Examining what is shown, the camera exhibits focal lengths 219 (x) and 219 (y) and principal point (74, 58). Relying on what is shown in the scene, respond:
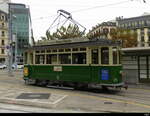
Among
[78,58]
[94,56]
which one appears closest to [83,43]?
[78,58]

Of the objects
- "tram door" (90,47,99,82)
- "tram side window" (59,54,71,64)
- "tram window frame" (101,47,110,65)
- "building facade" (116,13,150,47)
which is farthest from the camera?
"building facade" (116,13,150,47)

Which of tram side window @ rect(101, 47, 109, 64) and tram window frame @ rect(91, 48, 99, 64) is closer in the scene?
tram side window @ rect(101, 47, 109, 64)

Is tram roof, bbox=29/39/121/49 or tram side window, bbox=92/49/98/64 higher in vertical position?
tram roof, bbox=29/39/121/49

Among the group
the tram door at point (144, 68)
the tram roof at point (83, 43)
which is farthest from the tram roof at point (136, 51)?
the tram roof at point (83, 43)

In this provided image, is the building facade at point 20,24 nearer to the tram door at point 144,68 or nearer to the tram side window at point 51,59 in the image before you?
the tram side window at point 51,59

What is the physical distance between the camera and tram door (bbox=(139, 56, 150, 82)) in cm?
1528

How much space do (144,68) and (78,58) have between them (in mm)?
5589

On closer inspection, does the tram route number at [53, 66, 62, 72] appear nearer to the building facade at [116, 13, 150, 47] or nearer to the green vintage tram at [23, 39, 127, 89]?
the green vintage tram at [23, 39, 127, 89]

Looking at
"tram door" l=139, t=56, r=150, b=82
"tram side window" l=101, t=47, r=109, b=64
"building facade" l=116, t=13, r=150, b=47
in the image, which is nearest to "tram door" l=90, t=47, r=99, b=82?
"tram side window" l=101, t=47, r=109, b=64

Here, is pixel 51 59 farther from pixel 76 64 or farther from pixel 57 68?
pixel 76 64

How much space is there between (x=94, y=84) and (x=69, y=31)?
21.8 meters

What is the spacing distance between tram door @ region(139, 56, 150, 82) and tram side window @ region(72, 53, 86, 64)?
5.37m

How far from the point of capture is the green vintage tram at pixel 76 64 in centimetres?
1156

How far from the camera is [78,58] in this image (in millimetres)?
12523
